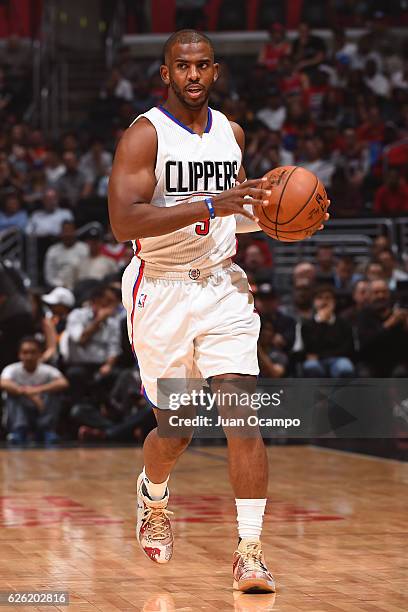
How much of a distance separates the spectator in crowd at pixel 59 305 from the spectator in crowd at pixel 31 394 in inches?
35.5

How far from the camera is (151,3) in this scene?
814 inches

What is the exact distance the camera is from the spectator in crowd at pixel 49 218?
14648 mm

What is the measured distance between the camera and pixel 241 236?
13258 millimetres

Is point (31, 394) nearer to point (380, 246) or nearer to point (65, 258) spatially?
point (65, 258)

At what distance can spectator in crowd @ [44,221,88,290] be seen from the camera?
44.6 feet

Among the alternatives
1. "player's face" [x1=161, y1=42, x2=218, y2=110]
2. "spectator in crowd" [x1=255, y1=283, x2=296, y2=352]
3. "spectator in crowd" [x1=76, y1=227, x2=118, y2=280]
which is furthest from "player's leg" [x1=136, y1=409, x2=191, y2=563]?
"spectator in crowd" [x1=76, y1=227, x2=118, y2=280]

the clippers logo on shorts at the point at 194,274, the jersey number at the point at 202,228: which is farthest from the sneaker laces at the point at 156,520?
the jersey number at the point at 202,228

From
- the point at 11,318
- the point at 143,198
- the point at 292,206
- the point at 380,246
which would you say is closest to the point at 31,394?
the point at 11,318

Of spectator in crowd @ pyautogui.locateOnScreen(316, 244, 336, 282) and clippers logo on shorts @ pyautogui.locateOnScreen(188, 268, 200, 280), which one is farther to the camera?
spectator in crowd @ pyautogui.locateOnScreen(316, 244, 336, 282)

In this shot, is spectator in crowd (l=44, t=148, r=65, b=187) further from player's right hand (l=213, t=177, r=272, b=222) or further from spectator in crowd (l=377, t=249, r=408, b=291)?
player's right hand (l=213, t=177, r=272, b=222)

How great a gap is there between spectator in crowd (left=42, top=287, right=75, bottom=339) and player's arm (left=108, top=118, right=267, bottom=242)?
716 cm

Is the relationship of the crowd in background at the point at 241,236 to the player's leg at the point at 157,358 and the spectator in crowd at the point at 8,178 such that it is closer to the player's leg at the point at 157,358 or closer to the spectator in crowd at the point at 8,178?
the spectator in crowd at the point at 8,178

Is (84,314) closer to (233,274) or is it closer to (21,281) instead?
(21,281)

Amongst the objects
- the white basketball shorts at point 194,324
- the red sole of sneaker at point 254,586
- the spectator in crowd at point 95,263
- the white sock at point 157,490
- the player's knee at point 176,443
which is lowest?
the spectator in crowd at point 95,263
